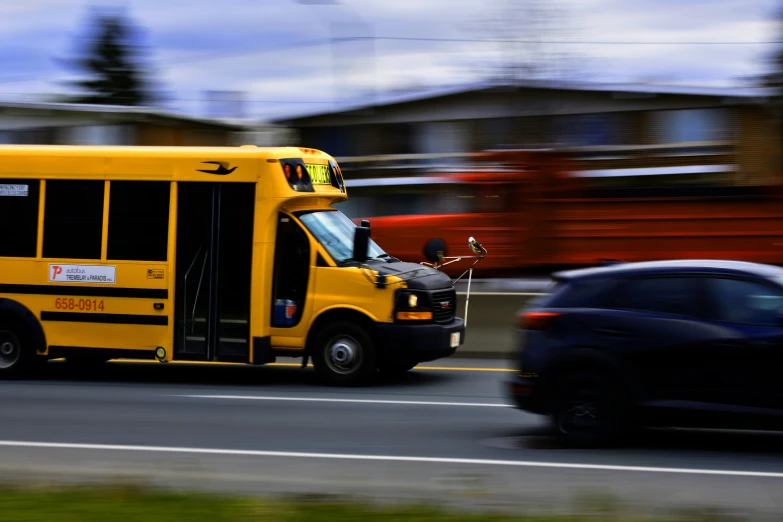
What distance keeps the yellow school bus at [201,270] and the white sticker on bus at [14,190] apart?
0.02 metres

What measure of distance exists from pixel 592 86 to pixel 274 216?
23918 mm

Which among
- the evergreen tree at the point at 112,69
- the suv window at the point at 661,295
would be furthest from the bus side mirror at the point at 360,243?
the evergreen tree at the point at 112,69

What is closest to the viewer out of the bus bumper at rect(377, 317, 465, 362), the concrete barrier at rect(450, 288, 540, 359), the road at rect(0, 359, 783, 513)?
the road at rect(0, 359, 783, 513)

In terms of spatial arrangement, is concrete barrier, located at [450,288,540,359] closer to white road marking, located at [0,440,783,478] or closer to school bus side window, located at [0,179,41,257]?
school bus side window, located at [0,179,41,257]

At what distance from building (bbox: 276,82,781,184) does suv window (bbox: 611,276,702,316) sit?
1997cm

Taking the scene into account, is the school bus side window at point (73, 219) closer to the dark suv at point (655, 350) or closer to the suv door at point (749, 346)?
the dark suv at point (655, 350)

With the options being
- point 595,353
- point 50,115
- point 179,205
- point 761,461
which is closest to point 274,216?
point 179,205

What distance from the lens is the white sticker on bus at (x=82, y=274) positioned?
12.9 metres

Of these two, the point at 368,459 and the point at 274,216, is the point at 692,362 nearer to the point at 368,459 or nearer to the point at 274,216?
the point at 368,459

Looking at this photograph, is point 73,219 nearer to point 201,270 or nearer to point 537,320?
point 201,270

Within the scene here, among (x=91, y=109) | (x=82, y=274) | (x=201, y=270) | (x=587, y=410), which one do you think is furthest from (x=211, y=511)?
(x=91, y=109)

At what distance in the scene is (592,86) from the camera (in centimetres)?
3481

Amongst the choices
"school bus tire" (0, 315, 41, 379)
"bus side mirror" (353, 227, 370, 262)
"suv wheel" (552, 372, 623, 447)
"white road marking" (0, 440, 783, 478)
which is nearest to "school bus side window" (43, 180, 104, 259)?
"school bus tire" (0, 315, 41, 379)

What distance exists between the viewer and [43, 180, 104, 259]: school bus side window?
13000mm
